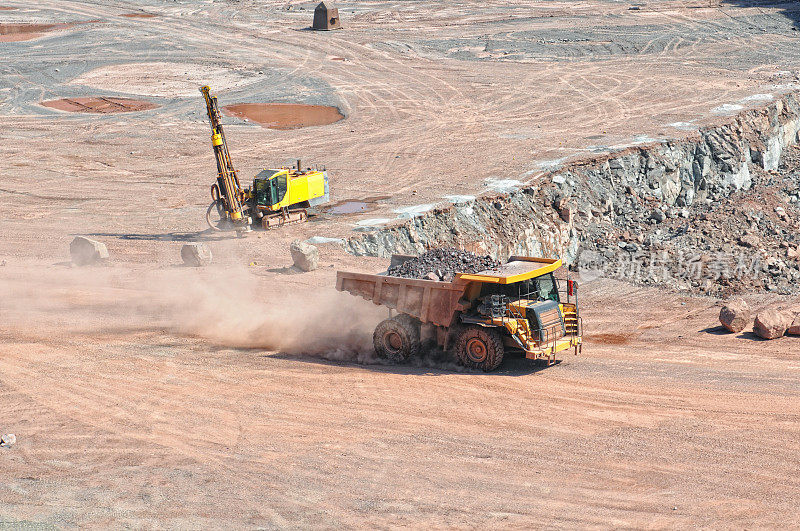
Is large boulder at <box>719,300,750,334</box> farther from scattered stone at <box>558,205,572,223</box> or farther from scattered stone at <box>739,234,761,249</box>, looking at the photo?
scattered stone at <box>558,205,572,223</box>

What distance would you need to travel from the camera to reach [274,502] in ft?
36.7

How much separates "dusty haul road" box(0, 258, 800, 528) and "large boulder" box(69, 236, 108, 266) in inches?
128

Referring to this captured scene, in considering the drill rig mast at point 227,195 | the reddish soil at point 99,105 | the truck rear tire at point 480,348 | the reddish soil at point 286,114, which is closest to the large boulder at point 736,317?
the truck rear tire at point 480,348

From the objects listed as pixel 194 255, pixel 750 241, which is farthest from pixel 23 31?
pixel 750 241

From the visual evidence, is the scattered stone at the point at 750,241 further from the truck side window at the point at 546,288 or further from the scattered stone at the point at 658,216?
the truck side window at the point at 546,288

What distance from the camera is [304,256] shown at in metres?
22.0

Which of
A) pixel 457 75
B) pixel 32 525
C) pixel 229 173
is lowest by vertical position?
pixel 32 525

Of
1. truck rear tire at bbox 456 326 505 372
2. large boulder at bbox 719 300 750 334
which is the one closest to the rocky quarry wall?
large boulder at bbox 719 300 750 334

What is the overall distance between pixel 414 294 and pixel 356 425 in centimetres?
301

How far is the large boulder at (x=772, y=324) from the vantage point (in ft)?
57.4

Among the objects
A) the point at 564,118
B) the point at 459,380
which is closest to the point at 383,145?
the point at 564,118

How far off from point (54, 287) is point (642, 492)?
14.8 meters

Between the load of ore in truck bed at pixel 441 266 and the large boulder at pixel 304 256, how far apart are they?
5.93 m

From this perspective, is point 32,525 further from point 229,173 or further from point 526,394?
point 229,173
